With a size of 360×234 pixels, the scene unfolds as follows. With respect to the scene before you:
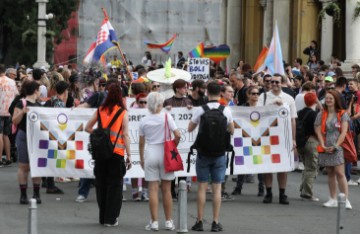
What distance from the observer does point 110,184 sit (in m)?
14.7

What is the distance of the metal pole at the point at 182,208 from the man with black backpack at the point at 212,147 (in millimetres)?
542

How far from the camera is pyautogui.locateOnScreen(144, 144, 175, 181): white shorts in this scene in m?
14.4

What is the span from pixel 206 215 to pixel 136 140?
89.7 inches

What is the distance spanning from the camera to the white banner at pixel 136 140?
56.9 ft

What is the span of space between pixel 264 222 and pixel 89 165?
3.28m

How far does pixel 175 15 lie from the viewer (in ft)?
156

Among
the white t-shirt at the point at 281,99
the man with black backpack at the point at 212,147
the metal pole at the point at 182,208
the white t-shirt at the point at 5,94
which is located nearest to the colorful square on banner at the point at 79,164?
the white t-shirt at the point at 281,99

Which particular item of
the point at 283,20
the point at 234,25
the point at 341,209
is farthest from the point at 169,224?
the point at 234,25

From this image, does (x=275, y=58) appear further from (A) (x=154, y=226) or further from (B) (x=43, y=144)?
(A) (x=154, y=226)

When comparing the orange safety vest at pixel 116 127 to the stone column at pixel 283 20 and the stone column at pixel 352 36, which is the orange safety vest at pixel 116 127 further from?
the stone column at pixel 283 20

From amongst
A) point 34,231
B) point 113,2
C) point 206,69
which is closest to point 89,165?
point 34,231

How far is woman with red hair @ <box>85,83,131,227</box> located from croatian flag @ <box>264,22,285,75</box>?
940 centimetres

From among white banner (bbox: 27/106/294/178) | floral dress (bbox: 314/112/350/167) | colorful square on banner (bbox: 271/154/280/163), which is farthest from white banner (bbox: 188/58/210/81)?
floral dress (bbox: 314/112/350/167)

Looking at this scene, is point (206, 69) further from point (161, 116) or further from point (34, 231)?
point (34, 231)
